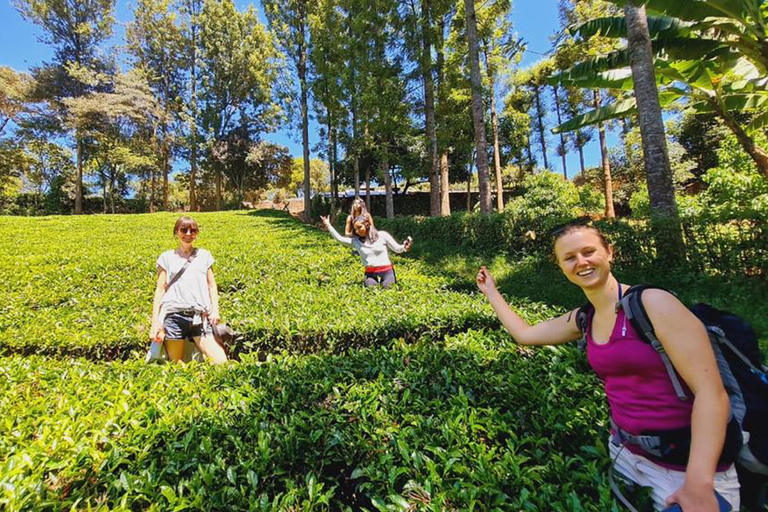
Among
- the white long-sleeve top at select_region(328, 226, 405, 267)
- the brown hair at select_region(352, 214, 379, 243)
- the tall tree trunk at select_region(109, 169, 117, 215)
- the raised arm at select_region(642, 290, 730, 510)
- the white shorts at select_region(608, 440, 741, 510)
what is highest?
the tall tree trunk at select_region(109, 169, 117, 215)

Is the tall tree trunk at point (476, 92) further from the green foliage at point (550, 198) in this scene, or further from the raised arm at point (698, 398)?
the raised arm at point (698, 398)

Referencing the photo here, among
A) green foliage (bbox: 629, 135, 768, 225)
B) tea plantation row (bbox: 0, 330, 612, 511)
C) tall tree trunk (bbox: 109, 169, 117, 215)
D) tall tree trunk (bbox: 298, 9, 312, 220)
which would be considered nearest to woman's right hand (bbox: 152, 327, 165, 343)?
tea plantation row (bbox: 0, 330, 612, 511)

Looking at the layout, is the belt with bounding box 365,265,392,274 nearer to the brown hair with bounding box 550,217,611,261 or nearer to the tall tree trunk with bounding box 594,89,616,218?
the brown hair with bounding box 550,217,611,261

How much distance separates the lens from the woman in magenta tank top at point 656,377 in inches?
46.7

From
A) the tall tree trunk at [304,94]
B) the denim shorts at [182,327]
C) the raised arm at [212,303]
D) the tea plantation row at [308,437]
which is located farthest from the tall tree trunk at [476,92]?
the tall tree trunk at [304,94]

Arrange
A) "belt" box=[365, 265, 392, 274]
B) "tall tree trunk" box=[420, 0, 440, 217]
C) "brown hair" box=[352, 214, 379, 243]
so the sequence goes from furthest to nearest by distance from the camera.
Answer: "tall tree trunk" box=[420, 0, 440, 217] → "belt" box=[365, 265, 392, 274] → "brown hair" box=[352, 214, 379, 243]

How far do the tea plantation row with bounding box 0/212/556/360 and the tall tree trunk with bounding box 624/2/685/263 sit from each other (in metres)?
3.72

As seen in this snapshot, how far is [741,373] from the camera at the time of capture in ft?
4.12

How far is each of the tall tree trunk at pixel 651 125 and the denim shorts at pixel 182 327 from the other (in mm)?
7079

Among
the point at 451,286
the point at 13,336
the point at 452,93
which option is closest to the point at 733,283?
the point at 451,286

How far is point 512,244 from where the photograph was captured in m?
9.45

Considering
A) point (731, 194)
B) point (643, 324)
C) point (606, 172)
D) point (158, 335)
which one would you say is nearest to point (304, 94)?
point (606, 172)

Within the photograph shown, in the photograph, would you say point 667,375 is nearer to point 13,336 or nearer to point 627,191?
point 13,336

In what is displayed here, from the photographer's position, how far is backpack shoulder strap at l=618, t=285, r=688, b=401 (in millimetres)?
1294
